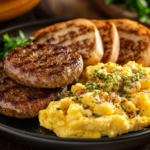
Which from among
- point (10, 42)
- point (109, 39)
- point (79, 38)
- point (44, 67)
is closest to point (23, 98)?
point (44, 67)

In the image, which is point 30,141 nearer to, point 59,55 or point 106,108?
point 106,108

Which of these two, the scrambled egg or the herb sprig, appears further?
the herb sprig

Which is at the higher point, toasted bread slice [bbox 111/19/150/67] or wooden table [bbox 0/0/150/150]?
toasted bread slice [bbox 111/19/150/67]

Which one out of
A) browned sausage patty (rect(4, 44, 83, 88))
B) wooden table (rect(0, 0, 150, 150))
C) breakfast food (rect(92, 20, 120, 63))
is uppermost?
browned sausage patty (rect(4, 44, 83, 88))

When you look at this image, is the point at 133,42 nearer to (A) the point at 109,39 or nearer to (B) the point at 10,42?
(A) the point at 109,39

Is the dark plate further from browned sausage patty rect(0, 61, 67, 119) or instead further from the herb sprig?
the herb sprig

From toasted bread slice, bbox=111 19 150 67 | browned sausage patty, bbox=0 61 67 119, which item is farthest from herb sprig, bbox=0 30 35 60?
toasted bread slice, bbox=111 19 150 67
